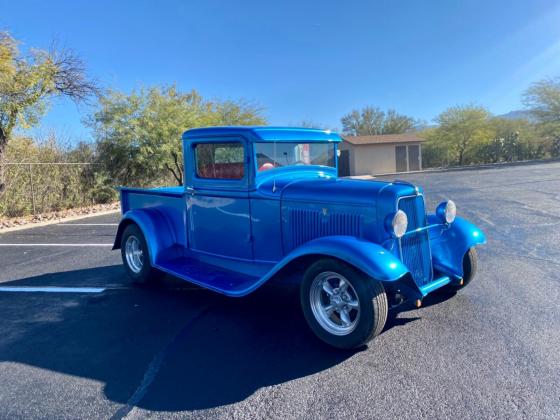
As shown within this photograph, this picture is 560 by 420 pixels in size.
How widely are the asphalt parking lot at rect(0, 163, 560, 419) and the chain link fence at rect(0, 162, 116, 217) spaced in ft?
24.6

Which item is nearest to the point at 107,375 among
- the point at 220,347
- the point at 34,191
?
the point at 220,347

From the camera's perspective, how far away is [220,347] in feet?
11.1

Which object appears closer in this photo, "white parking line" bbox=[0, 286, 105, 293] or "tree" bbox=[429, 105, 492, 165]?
"white parking line" bbox=[0, 286, 105, 293]

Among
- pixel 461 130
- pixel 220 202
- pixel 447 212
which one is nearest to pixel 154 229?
pixel 220 202

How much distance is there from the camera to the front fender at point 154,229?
4.89 m

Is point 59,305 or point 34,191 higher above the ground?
point 34,191

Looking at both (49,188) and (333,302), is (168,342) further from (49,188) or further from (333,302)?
(49,188)

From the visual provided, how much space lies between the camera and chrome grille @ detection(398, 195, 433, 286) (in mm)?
3570

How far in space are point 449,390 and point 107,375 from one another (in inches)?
93.5

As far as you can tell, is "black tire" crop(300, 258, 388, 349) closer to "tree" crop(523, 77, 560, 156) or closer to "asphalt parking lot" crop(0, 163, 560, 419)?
"asphalt parking lot" crop(0, 163, 560, 419)

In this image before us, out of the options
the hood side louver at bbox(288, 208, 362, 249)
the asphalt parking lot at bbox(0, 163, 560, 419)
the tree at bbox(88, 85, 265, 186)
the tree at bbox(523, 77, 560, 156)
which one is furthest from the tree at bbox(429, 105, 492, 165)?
the hood side louver at bbox(288, 208, 362, 249)

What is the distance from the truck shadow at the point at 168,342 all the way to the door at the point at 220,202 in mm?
627

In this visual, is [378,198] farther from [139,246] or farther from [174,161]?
[174,161]

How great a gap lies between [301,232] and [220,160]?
4.33 ft
